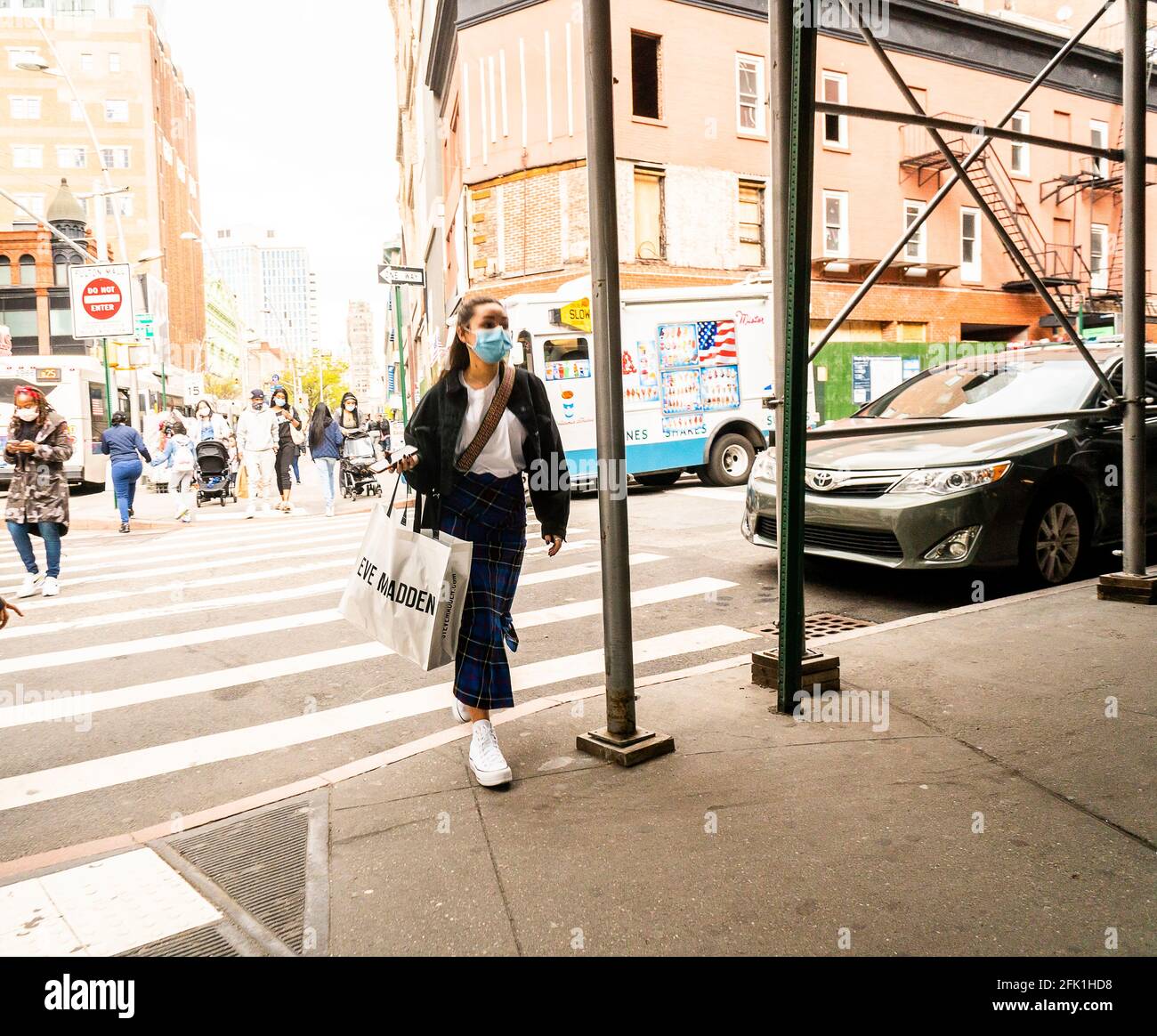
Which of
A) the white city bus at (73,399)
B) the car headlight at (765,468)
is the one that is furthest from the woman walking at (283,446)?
the white city bus at (73,399)

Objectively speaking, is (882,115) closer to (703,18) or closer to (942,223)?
(703,18)

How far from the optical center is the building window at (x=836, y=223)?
86.8 ft

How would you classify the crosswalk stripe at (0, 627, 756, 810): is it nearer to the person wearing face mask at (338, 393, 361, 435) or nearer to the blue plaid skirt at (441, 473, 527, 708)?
the blue plaid skirt at (441, 473, 527, 708)

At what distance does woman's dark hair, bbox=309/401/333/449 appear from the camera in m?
15.9

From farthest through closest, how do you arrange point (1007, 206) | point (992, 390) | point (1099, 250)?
point (1099, 250) < point (1007, 206) < point (992, 390)

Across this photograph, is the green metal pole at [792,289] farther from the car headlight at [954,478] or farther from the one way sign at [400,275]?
the one way sign at [400,275]

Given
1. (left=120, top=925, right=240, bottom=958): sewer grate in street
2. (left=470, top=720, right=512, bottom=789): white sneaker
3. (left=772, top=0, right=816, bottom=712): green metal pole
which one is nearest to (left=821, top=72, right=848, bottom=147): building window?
(left=772, top=0, right=816, bottom=712): green metal pole

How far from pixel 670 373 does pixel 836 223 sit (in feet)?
44.7

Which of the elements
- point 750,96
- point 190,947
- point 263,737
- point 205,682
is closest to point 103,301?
point 750,96

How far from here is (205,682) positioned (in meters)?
6.16

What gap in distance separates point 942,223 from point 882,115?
83.3ft

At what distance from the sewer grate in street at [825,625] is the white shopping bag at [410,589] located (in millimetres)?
3134

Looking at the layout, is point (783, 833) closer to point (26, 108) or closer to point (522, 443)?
point (522, 443)

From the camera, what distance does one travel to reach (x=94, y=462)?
2716 centimetres
